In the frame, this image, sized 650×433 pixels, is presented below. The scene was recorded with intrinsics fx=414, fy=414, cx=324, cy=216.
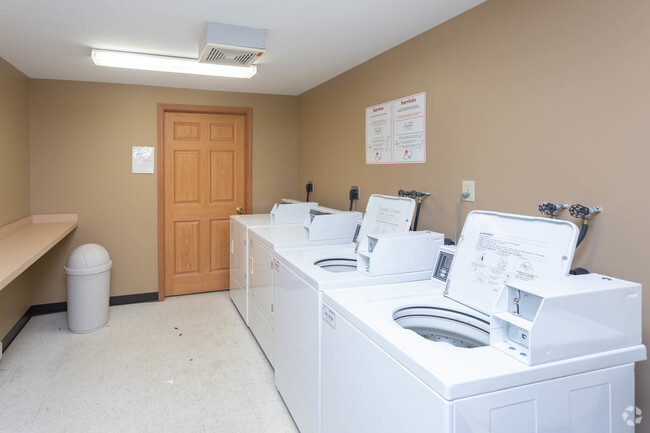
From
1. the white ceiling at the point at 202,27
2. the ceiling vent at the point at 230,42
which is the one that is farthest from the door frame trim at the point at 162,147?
the ceiling vent at the point at 230,42

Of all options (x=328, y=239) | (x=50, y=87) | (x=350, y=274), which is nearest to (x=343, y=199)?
(x=328, y=239)

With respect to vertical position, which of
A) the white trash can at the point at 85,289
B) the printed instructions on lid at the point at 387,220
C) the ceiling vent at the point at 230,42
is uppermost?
the ceiling vent at the point at 230,42

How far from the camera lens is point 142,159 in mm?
4262

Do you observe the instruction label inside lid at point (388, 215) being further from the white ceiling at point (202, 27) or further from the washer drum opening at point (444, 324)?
the white ceiling at point (202, 27)

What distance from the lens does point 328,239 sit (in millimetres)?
3037

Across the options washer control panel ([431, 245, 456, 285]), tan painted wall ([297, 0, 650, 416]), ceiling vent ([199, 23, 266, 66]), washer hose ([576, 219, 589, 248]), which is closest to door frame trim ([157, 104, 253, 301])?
ceiling vent ([199, 23, 266, 66])

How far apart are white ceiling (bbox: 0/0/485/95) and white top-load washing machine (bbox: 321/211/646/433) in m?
1.44

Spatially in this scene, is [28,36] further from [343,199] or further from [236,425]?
[236,425]

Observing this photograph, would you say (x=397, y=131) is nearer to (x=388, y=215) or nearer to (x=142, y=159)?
(x=388, y=215)

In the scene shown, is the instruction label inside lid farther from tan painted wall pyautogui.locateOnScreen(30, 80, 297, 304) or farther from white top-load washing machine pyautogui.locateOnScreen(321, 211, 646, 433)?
tan painted wall pyautogui.locateOnScreen(30, 80, 297, 304)

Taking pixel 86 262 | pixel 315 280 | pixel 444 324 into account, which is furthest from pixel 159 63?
pixel 444 324

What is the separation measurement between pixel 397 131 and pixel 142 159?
109 inches

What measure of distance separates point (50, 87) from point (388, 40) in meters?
3.24

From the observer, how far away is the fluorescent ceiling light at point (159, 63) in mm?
3031
